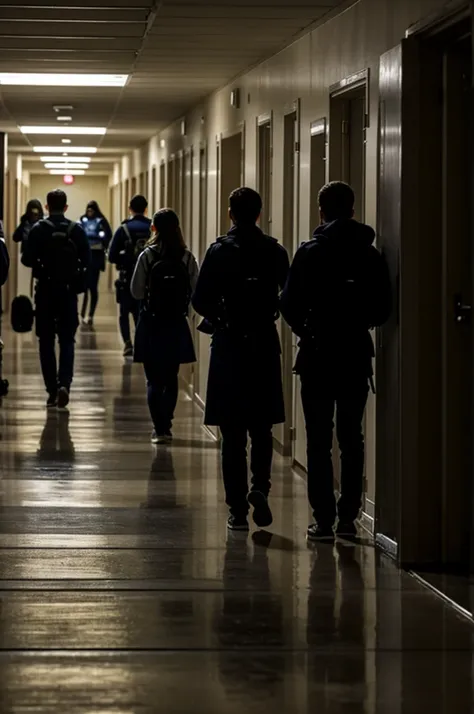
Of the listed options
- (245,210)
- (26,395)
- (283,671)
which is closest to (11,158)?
(26,395)

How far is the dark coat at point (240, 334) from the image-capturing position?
22.6 feet

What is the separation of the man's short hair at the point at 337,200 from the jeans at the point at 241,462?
1074 mm

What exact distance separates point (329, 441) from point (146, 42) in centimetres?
376

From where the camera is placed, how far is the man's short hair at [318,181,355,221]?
659 cm

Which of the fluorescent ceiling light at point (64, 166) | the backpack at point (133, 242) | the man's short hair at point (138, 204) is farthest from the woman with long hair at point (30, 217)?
the fluorescent ceiling light at point (64, 166)

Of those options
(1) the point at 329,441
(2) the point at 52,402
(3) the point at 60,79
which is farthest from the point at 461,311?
(3) the point at 60,79

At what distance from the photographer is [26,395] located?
12.9 metres

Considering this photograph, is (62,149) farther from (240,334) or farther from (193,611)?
(193,611)

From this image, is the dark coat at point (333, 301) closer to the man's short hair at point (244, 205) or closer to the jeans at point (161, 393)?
the man's short hair at point (244, 205)

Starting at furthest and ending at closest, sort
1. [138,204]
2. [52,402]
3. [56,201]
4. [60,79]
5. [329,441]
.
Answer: [138,204], [60,79], [52,402], [56,201], [329,441]

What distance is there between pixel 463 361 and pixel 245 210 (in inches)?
52.9

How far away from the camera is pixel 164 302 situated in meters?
9.48

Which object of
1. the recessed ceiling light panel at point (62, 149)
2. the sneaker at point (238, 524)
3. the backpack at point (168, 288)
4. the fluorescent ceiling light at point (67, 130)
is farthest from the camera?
the recessed ceiling light panel at point (62, 149)

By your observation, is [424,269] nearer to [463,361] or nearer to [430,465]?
[463,361]
